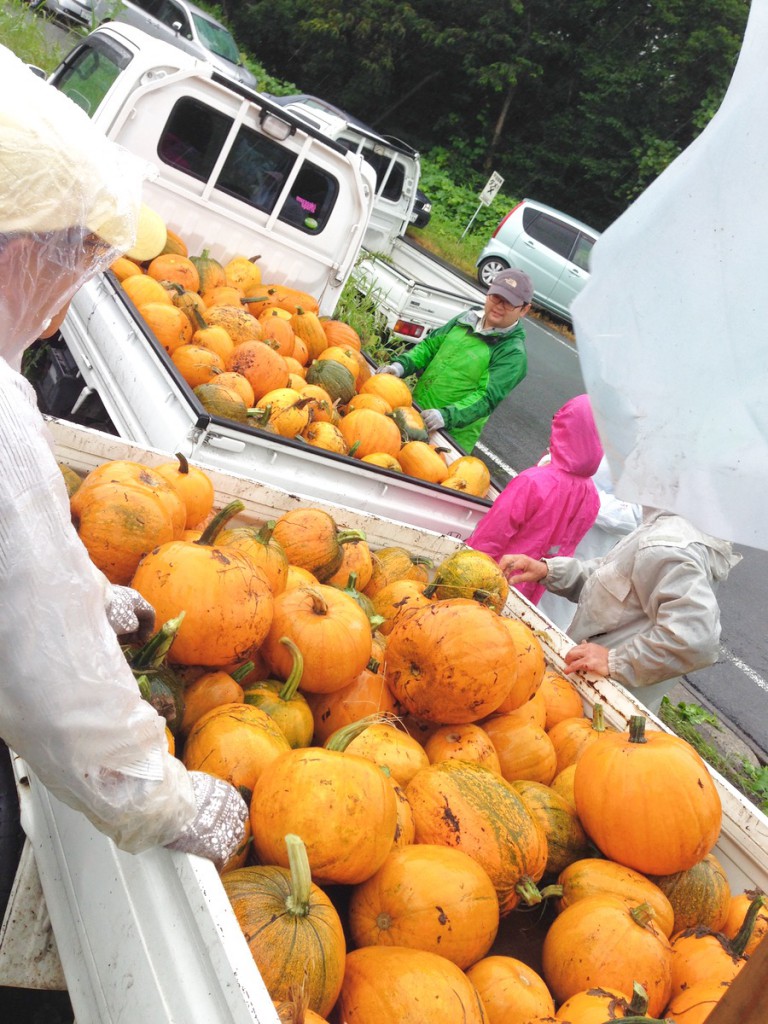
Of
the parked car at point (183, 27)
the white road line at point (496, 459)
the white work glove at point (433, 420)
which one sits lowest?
the white road line at point (496, 459)

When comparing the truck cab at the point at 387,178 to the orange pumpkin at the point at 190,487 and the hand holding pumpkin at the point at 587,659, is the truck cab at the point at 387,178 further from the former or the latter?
the hand holding pumpkin at the point at 587,659

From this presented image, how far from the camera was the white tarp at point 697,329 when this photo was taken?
1.23 metres

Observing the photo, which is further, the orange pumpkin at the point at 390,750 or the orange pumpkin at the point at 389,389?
the orange pumpkin at the point at 389,389

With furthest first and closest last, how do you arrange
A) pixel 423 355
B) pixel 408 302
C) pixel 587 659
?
pixel 408 302 → pixel 423 355 → pixel 587 659

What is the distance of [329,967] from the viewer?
1530 mm

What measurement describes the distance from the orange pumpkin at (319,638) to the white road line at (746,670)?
572 cm

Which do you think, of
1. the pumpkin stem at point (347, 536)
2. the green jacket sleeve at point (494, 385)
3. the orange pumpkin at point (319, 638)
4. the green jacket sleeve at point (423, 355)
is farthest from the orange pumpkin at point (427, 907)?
the green jacket sleeve at point (423, 355)

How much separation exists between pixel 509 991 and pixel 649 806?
646 mm

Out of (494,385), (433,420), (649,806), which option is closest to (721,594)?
(494,385)

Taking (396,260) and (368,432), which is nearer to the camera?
(368,432)

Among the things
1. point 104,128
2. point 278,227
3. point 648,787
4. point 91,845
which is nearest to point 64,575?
point 91,845

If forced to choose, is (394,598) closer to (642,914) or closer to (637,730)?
(637,730)

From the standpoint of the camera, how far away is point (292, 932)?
1528 millimetres

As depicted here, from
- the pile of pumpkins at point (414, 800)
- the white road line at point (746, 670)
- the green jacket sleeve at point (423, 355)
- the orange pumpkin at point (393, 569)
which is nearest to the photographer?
the pile of pumpkins at point (414, 800)
